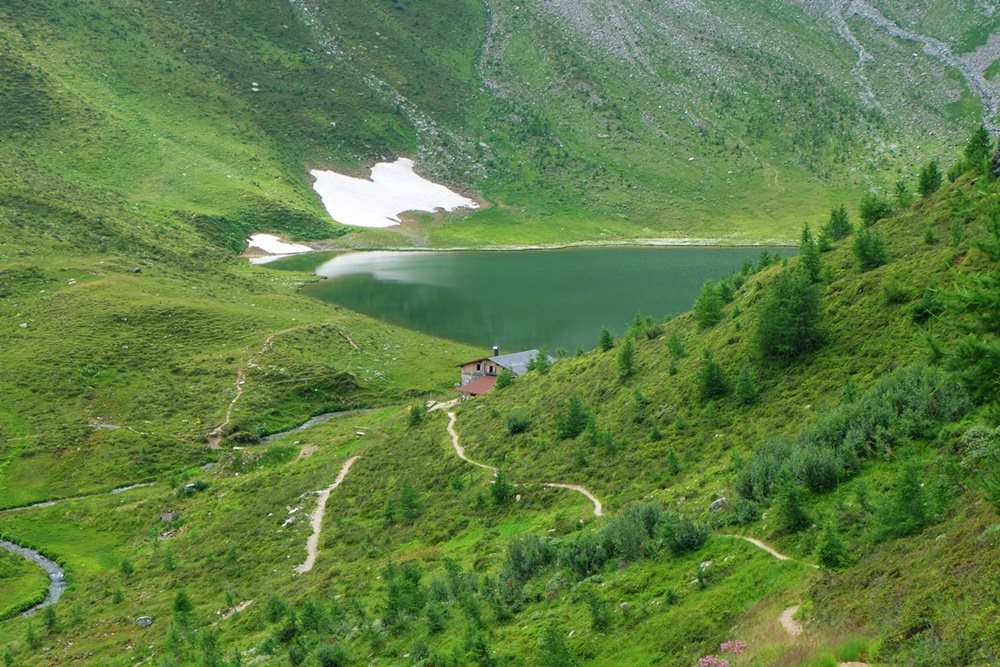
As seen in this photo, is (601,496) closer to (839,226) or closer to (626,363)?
(626,363)

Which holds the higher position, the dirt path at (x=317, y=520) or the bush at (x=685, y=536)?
the bush at (x=685, y=536)

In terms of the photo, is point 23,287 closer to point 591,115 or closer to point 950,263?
point 950,263

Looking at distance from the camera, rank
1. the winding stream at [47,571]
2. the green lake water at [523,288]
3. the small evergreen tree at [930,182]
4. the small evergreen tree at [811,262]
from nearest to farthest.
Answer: the small evergreen tree at [811,262]
the small evergreen tree at [930,182]
the winding stream at [47,571]
the green lake water at [523,288]

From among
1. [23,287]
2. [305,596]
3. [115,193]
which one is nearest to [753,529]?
[305,596]

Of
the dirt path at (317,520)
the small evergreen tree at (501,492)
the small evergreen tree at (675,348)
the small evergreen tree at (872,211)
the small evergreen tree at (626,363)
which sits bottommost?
the dirt path at (317,520)

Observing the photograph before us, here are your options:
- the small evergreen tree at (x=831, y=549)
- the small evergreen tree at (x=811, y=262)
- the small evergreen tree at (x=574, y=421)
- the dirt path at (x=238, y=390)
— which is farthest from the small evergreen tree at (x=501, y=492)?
the dirt path at (x=238, y=390)

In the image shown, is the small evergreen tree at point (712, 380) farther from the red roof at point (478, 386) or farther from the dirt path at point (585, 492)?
the red roof at point (478, 386)

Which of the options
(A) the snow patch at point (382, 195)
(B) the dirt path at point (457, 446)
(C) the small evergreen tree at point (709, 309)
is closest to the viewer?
(B) the dirt path at point (457, 446)

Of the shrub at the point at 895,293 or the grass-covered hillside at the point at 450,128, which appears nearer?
the shrub at the point at 895,293
